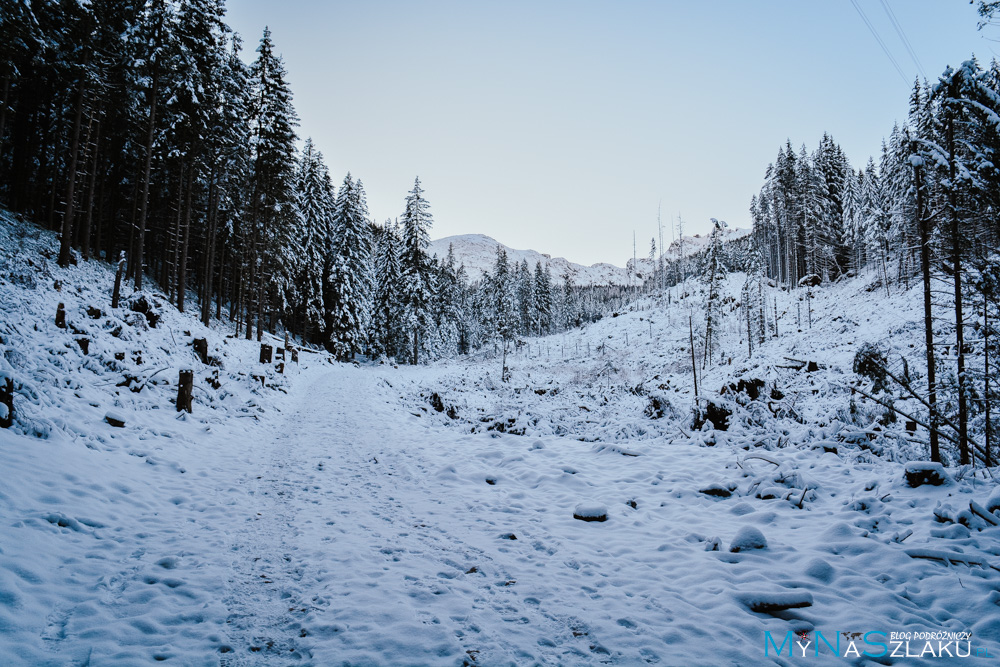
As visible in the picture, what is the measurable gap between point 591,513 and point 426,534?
8.99 ft

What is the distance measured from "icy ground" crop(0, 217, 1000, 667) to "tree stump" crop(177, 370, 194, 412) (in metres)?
0.31

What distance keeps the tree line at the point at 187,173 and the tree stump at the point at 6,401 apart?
13609 millimetres

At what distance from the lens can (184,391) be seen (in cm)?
1010

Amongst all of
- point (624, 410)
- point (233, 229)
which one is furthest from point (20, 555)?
point (233, 229)

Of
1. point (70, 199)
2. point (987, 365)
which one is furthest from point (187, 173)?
point (987, 365)

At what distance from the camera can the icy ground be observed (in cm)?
345

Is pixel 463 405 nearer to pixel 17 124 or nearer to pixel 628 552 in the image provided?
pixel 628 552

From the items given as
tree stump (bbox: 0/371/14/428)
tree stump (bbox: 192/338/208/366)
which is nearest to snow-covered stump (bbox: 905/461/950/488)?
tree stump (bbox: 0/371/14/428)

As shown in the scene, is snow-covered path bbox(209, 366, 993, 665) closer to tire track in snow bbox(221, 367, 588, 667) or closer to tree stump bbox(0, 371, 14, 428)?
tire track in snow bbox(221, 367, 588, 667)

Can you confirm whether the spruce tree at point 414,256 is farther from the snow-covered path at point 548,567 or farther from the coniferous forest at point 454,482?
the snow-covered path at point 548,567

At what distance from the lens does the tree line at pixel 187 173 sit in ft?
60.6

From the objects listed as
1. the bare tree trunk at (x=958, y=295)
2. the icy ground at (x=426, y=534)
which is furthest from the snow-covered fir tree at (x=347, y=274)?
the bare tree trunk at (x=958, y=295)

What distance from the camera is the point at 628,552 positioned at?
217 inches

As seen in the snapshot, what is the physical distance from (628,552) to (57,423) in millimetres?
9643
